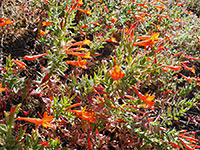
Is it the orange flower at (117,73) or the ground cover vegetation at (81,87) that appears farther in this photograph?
the ground cover vegetation at (81,87)

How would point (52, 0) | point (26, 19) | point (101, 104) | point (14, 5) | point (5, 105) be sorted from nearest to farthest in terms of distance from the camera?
point (101, 104) → point (5, 105) → point (52, 0) → point (26, 19) → point (14, 5)

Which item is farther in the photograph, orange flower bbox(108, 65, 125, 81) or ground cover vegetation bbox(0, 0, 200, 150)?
ground cover vegetation bbox(0, 0, 200, 150)

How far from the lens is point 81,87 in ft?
6.97

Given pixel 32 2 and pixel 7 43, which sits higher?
pixel 32 2

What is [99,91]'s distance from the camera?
6.68ft

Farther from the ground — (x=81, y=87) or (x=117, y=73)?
(x=117, y=73)

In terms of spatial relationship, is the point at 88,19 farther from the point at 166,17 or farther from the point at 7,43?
the point at 166,17

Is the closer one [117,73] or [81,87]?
[117,73]

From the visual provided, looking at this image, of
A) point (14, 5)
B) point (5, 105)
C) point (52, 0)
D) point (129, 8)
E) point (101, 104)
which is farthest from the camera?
point (129, 8)

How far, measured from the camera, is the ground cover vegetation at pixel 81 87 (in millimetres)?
1734

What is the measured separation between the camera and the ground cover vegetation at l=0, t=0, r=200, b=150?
5.69ft

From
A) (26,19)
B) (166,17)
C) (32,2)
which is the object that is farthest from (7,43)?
(166,17)

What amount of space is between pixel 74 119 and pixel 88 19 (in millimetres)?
1808

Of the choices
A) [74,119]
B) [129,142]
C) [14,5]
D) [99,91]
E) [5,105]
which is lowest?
[129,142]
